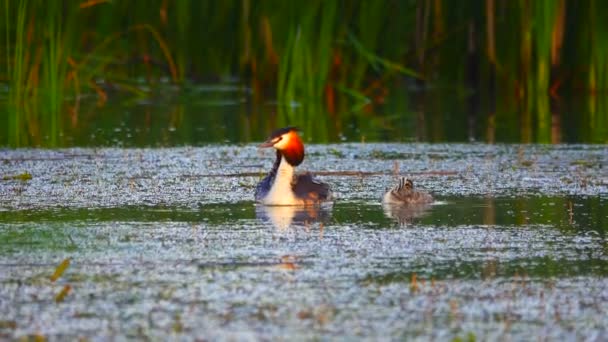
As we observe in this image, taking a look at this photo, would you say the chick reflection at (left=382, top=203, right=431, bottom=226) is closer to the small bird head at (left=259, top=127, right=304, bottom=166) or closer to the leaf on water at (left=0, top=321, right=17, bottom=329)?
the small bird head at (left=259, top=127, right=304, bottom=166)

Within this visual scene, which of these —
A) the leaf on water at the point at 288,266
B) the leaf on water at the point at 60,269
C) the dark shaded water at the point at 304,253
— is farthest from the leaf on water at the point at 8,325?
the leaf on water at the point at 288,266

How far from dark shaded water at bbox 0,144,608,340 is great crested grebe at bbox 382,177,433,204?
0.26 ft

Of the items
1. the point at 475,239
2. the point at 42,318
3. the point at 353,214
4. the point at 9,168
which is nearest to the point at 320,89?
the point at 9,168

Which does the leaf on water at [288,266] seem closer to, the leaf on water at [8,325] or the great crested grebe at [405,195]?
the leaf on water at [8,325]

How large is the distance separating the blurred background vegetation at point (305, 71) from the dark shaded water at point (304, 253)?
2.72 meters

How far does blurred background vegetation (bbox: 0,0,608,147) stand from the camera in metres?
12.4

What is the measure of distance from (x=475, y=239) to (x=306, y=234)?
75 cm

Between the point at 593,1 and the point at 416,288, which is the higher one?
the point at 593,1

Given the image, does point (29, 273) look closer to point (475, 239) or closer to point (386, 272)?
point (386, 272)

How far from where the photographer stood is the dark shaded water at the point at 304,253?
4609mm

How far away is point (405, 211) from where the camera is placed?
24.1 ft

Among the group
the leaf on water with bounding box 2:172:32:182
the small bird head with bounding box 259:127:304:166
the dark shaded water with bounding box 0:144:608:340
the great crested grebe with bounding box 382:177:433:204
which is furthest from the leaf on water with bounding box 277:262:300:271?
the leaf on water with bounding box 2:172:32:182

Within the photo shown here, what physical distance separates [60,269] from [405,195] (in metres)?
2.64

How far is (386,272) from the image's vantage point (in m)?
5.46
